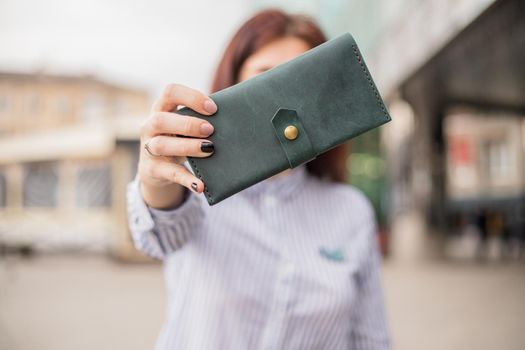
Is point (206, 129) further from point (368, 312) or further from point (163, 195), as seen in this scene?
point (368, 312)

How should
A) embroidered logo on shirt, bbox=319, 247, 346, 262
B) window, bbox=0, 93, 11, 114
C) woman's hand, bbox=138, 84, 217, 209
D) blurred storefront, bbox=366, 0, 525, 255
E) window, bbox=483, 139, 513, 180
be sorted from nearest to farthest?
woman's hand, bbox=138, 84, 217, 209
embroidered logo on shirt, bbox=319, 247, 346, 262
blurred storefront, bbox=366, 0, 525, 255
window, bbox=0, 93, 11, 114
window, bbox=483, 139, 513, 180

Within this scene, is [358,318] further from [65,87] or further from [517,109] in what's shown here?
[517,109]

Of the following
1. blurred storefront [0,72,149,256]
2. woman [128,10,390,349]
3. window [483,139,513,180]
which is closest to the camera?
woman [128,10,390,349]

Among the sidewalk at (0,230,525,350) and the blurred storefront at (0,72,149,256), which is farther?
the blurred storefront at (0,72,149,256)

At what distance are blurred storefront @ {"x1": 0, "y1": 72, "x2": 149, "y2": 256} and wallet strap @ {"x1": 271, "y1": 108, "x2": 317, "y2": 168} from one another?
23.9 ft

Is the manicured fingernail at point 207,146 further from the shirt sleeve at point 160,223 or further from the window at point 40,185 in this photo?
the window at point 40,185

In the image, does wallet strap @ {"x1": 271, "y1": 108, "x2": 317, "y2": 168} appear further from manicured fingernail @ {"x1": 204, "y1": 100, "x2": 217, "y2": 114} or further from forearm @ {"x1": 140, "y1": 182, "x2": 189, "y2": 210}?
forearm @ {"x1": 140, "y1": 182, "x2": 189, "y2": 210}

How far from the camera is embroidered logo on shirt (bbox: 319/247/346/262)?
1.18 meters

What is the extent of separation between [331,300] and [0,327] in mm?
4658

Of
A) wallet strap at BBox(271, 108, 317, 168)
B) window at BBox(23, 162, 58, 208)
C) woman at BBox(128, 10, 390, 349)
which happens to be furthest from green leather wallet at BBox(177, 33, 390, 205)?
window at BBox(23, 162, 58, 208)

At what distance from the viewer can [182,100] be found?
80 cm

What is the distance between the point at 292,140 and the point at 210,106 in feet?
0.60

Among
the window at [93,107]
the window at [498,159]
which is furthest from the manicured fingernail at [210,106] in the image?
the window at [498,159]

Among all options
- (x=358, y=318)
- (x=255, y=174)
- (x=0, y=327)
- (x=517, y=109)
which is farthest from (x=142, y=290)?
(x=517, y=109)
